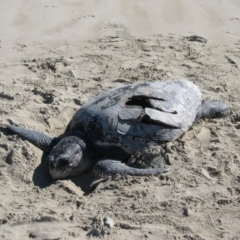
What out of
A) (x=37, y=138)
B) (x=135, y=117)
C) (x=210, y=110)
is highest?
(x=135, y=117)

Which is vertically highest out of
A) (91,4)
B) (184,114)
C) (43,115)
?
(184,114)

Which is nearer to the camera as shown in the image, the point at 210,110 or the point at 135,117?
the point at 135,117

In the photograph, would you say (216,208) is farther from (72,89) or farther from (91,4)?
(91,4)

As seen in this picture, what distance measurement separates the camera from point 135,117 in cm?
387

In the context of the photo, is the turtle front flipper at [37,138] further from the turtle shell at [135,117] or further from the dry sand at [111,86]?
the turtle shell at [135,117]

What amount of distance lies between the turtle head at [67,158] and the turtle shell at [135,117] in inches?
5.8

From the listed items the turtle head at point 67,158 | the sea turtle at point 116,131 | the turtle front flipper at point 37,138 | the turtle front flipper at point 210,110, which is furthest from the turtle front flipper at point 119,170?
the turtle front flipper at point 210,110

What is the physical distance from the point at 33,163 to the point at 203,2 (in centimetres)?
453

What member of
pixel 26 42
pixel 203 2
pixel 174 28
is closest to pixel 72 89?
pixel 26 42

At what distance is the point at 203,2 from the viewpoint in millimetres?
7504

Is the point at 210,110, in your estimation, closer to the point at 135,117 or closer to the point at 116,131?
the point at 135,117

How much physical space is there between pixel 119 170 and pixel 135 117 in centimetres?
44

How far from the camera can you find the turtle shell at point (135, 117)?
152 inches

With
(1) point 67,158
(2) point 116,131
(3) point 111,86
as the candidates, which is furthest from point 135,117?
(3) point 111,86
